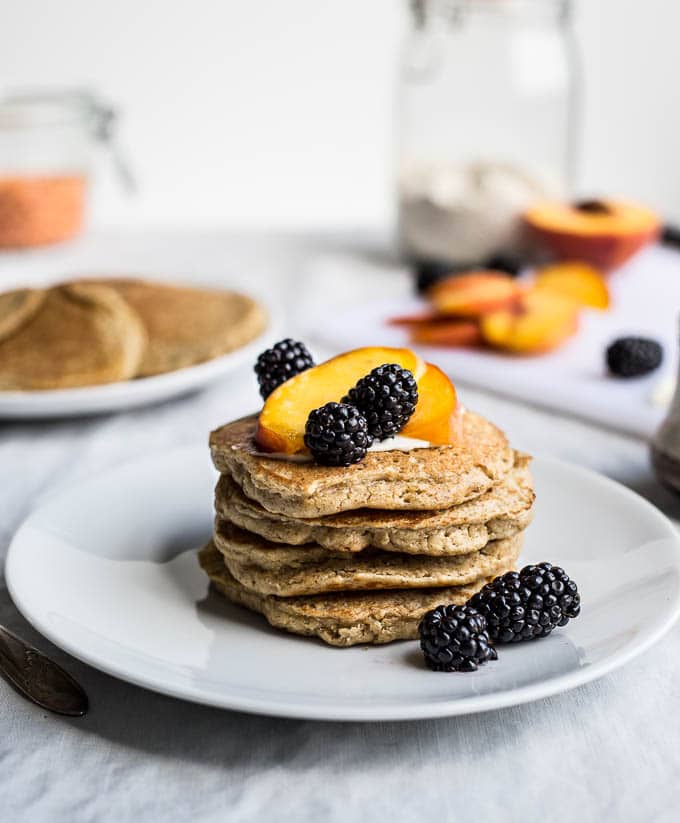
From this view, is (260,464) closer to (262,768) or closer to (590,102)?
(262,768)

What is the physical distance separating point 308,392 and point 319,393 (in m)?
0.01

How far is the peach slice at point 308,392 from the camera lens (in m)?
1.39

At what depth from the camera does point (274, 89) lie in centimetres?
533

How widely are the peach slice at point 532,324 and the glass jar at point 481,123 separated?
67cm

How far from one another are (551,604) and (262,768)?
1.27ft

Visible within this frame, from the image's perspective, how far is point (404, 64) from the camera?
11.4 ft

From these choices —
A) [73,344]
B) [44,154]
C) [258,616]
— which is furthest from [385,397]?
[44,154]

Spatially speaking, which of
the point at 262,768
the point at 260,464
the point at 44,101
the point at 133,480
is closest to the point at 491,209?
the point at 44,101

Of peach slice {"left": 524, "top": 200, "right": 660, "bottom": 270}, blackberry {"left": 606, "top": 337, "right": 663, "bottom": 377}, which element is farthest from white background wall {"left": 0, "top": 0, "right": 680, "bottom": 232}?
blackberry {"left": 606, "top": 337, "right": 663, "bottom": 377}

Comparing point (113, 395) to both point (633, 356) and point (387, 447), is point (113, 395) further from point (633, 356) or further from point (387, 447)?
point (633, 356)

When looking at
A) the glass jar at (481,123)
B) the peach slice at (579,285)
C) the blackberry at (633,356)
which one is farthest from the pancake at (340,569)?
the glass jar at (481,123)

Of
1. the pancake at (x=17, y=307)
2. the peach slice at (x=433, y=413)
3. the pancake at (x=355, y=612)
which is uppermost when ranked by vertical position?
the peach slice at (x=433, y=413)

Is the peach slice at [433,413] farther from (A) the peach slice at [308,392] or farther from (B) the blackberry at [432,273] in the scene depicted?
(B) the blackberry at [432,273]

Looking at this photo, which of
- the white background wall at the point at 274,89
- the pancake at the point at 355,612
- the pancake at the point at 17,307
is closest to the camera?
the pancake at the point at 355,612
